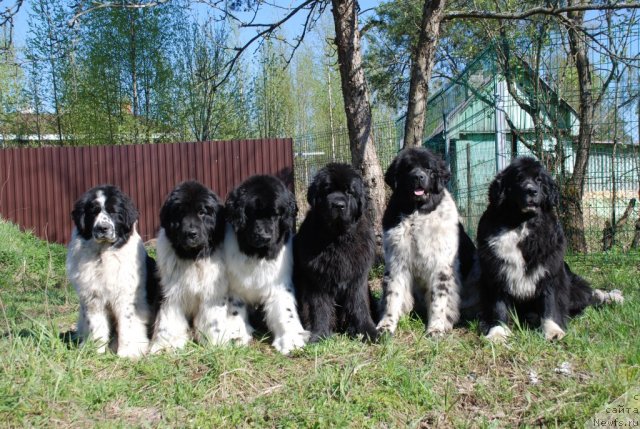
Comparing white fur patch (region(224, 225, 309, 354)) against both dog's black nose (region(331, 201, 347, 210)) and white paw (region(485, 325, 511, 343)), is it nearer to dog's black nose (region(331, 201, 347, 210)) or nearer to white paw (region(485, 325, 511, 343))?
dog's black nose (region(331, 201, 347, 210))

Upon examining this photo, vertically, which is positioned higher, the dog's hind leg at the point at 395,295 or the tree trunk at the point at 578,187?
the tree trunk at the point at 578,187

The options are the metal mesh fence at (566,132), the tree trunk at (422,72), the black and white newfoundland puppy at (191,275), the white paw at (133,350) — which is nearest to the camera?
the white paw at (133,350)

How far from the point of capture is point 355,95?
6.45 m

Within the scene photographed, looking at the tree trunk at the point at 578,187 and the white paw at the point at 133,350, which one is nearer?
the white paw at the point at 133,350

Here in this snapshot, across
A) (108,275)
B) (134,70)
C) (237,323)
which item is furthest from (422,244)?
(134,70)

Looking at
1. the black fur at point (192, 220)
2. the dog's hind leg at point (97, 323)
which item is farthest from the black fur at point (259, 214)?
the dog's hind leg at point (97, 323)

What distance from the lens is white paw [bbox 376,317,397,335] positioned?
452 cm

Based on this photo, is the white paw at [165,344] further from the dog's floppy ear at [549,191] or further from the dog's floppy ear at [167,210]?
the dog's floppy ear at [549,191]

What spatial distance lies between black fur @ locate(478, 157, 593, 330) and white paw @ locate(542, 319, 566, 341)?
0.05m

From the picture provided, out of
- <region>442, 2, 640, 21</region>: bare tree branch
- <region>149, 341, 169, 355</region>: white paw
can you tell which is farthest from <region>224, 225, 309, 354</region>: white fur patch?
<region>442, 2, 640, 21</region>: bare tree branch

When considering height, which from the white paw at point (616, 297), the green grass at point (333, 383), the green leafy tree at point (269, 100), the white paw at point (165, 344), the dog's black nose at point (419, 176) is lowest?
the green grass at point (333, 383)

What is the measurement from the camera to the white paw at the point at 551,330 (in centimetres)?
421

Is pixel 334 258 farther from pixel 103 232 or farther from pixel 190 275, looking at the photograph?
pixel 103 232

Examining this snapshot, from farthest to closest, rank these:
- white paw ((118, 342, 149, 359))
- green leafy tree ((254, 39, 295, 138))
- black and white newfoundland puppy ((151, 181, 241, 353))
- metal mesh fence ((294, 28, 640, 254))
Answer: green leafy tree ((254, 39, 295, 138)) → metal mesh fence ((294, 28, 640, 254)) → black and white newfoundland puppy ((151, 181, 241, 353)) → white paw ((118, 342, 149, 359))
